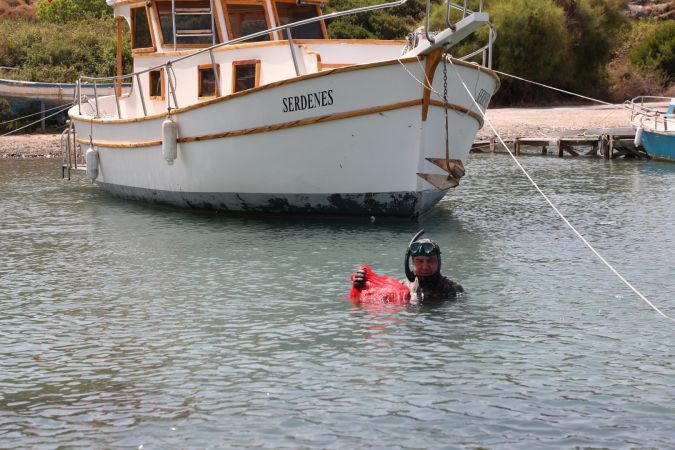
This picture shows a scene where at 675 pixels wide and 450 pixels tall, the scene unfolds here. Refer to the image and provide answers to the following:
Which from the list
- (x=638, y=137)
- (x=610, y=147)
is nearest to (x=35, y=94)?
(x=610, y=147)

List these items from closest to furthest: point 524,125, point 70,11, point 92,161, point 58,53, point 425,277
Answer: point 425,277 < point 92,161 < point 524,125 < point 58,53 < point 70,11

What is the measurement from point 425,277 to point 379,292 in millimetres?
545

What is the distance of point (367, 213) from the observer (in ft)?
56.1

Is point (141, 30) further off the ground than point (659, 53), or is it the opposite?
point (659, 53)

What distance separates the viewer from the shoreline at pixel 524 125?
33.3m

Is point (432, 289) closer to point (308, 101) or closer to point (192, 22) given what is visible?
point (308, 101)

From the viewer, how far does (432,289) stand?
1160 cm

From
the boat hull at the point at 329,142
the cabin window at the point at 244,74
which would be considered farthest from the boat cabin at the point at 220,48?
the boat hull at the point at 329,142

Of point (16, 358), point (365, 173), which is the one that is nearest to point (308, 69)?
point (365, 173)

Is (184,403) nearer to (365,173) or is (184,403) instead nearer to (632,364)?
(632,364)

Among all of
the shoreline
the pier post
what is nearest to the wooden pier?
the pier post

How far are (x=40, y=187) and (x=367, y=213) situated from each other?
10.1 m

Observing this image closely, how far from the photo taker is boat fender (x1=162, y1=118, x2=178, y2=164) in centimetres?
1789

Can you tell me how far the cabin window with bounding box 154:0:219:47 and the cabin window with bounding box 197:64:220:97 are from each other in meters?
0.85
